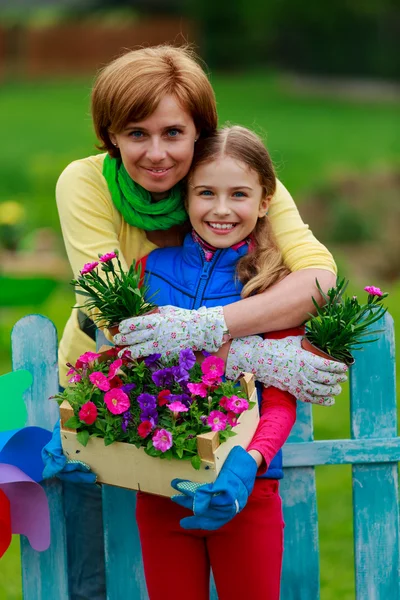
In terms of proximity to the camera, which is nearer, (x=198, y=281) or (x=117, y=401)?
(x=117, y=401)

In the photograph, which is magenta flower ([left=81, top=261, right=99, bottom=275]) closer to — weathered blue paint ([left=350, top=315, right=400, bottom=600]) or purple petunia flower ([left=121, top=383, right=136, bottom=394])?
purple petunia flower ([left=121, top=383, right=136, bottom=394])

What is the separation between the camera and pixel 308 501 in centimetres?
298

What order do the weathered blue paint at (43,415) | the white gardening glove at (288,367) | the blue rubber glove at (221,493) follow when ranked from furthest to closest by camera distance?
the weathered blue paint at (43,415), the white gardening glove at (288,367), the blue rubber glove at (221,493)

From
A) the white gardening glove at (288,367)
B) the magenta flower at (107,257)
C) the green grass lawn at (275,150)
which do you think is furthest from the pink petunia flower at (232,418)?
the green grass lawn at (275,150)

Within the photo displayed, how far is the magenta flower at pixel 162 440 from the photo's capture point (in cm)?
221

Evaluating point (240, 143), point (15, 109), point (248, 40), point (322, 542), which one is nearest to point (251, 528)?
point (240, 143)

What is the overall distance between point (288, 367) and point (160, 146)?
0.67 m

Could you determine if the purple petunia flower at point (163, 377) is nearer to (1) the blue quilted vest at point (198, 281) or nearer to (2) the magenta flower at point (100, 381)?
(2) the magenta flower at point (100, 381)

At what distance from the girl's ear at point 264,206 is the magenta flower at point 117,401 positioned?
2.22 feet

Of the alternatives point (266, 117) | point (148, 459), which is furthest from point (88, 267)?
point (266, 117)

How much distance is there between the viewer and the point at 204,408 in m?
2.29

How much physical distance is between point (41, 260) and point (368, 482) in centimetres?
585

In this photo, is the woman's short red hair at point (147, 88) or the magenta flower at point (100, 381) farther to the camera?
the woman's short red hair at point (147, 88)

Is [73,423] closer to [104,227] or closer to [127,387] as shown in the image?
[127,387]
